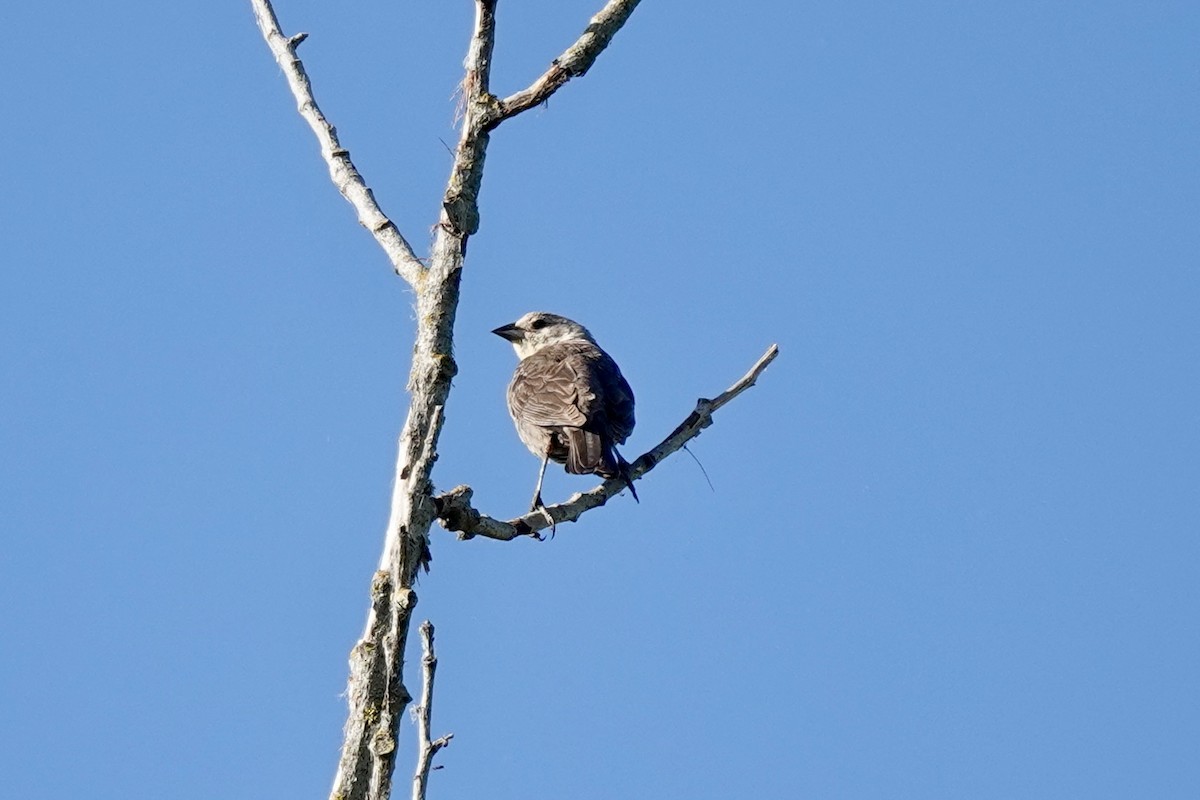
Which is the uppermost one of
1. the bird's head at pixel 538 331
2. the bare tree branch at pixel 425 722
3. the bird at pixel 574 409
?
the bird's head at pixel 538 331

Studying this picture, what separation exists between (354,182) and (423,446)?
1.71 metres

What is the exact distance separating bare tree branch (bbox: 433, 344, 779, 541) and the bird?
42 cm

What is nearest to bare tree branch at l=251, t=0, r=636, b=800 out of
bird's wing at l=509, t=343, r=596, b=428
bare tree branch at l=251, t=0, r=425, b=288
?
bare tree branch at l=251, t=0, r=425, b=288

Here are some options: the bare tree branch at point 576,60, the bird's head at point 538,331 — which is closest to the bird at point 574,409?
the bird's head at point 538,331

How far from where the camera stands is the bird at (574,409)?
884 centimetres

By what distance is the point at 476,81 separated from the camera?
5.52 meters

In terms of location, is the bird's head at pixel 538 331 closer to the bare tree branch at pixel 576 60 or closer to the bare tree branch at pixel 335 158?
the bare tree branch at pixel 335 158

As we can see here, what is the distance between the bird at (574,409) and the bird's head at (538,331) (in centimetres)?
69

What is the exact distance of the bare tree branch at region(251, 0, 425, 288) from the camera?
5789 mm

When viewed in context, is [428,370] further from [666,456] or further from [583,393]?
[583,393]

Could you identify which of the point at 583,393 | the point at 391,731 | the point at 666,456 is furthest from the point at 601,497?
the point at 391,731

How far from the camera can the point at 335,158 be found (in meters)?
6.28

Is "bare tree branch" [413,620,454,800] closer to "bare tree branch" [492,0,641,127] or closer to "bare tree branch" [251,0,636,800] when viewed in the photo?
"bare tree branch" [251,0,636,800]

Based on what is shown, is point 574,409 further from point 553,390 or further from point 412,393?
point 412,393
